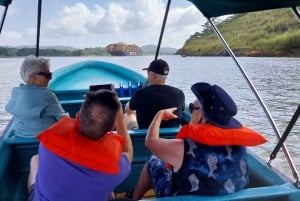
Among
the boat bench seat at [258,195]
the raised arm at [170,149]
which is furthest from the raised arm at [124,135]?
the boat bench seat at [258,195]

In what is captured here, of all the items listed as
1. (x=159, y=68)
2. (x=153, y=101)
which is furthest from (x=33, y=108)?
(x=159, y=68)

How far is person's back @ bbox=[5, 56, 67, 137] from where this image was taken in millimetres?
2488

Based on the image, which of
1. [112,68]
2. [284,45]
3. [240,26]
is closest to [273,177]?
[112,68]

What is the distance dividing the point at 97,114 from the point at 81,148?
0.15m

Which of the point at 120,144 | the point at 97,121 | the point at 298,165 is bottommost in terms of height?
the point at 298,165

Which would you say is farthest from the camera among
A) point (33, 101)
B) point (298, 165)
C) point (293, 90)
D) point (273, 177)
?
point (293, 90)

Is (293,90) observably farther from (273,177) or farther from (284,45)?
(284,45)

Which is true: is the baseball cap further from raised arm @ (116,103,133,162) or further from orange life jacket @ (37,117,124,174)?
orange life jacket @ (37,117,124,174)

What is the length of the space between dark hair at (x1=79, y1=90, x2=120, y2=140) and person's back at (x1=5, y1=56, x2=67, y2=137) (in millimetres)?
1031

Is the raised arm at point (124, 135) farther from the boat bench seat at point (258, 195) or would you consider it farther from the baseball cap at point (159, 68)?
the baseball cap at point (159, 68)

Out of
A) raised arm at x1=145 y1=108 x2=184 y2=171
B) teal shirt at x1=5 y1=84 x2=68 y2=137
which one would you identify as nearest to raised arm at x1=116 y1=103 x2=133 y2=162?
raised arm at x1=145 y1=108 x2=184 y2=171

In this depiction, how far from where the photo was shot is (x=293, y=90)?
12500 mm

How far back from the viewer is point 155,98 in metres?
2.92

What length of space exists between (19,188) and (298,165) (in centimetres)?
397
